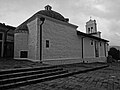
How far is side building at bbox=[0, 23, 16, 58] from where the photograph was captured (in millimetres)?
13572

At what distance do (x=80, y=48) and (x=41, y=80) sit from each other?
1105cm

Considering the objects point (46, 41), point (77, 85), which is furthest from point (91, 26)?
point (77, 85)

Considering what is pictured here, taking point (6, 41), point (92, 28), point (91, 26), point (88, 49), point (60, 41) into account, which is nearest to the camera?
point (60, 41)

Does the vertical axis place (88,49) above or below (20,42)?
below

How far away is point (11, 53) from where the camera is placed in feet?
48.5

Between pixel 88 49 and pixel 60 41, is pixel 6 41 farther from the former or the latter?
pixel 88 49

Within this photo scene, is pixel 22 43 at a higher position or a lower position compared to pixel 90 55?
higher

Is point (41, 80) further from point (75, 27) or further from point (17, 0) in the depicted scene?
point (75, 27)

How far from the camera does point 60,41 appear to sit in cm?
1206

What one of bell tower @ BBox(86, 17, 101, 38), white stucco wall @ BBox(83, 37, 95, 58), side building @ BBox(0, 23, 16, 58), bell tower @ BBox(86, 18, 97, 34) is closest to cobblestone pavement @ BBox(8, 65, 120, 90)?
white stucco wall @ BBox(83, 37, 95, 58)

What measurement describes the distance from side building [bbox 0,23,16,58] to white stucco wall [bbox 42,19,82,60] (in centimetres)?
730

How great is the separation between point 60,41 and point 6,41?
8.25 metres

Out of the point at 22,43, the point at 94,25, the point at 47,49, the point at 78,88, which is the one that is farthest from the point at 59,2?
the point at 94,25

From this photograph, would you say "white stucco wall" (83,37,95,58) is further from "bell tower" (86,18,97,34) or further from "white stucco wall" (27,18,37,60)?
"bell tower" (86,18,97,34)
